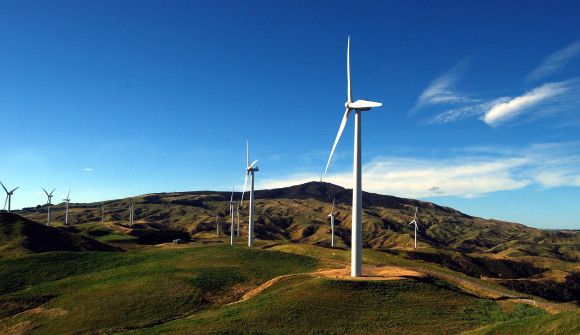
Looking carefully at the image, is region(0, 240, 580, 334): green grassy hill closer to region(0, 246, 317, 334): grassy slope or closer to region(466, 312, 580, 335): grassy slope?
region(0, 246, 317, 334): grassy slope

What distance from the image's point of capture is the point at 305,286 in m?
54.8

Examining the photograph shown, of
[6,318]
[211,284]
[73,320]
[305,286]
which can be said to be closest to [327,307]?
[305,286]

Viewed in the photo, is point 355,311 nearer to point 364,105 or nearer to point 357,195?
point 357,195

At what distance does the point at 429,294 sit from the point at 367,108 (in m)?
29.5

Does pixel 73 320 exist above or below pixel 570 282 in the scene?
above

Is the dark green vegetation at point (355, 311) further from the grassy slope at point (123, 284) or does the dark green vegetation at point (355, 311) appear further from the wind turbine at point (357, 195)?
the grassy slope at point (123, 284)

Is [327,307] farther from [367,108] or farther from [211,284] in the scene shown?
[367,108]

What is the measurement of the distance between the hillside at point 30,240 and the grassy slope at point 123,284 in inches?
1018

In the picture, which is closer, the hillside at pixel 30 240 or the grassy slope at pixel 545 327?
the grassy slope at pixel 545 327

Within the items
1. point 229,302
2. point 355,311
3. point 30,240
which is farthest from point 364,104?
point 30,240

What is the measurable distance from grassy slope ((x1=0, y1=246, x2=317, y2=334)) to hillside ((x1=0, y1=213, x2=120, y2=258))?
84.8 feet

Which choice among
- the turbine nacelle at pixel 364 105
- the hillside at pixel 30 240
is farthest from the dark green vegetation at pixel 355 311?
the hillside at pixel 30 240

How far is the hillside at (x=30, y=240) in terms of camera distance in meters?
103

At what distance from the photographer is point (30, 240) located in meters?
110
